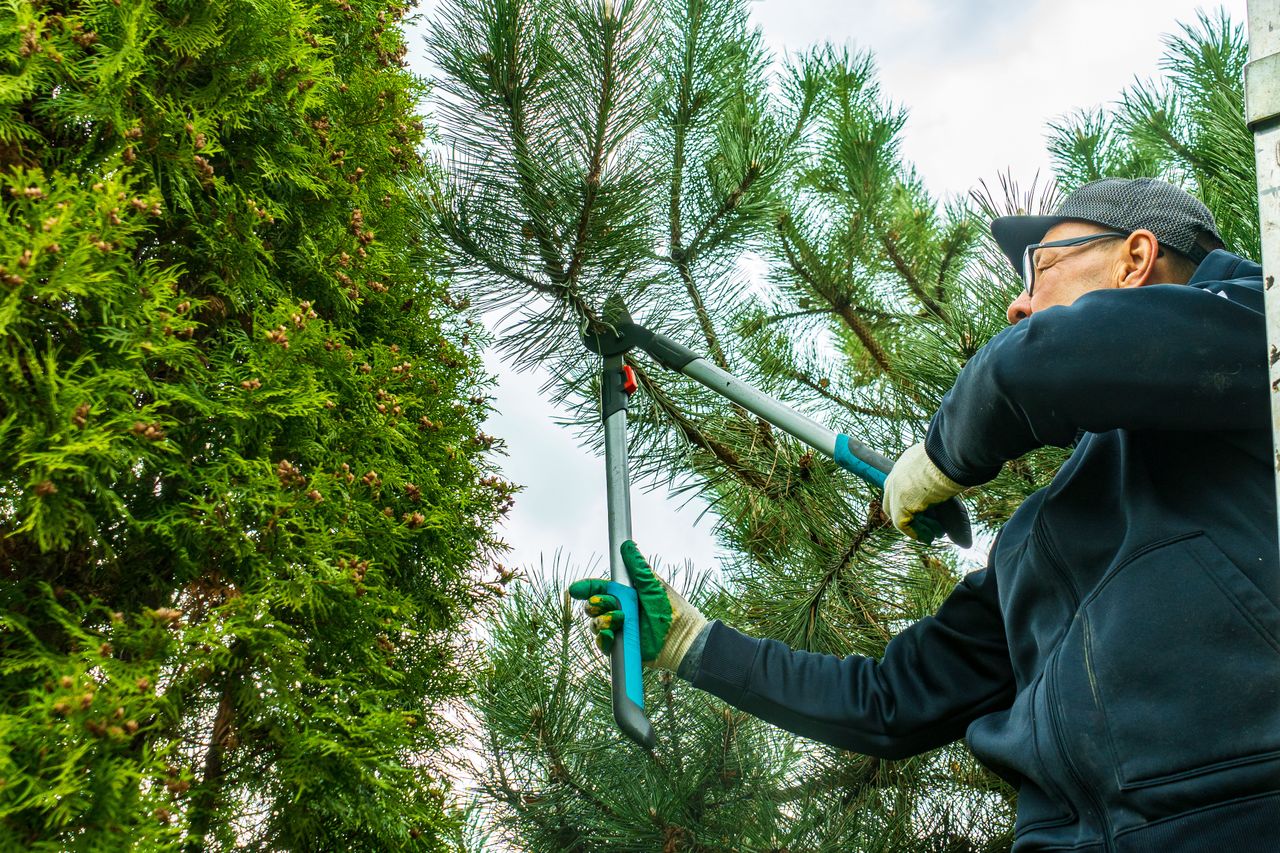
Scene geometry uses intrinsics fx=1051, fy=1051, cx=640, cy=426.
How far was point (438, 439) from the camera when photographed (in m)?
1.94

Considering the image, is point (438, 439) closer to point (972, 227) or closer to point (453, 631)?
point (453, 631)

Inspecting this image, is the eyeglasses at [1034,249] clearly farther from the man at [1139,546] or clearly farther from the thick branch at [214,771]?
the thick branch at [214,771]

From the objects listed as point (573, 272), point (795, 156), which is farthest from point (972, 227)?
point (573, 272)

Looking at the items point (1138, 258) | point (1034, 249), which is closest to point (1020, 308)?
point (1034, 249)

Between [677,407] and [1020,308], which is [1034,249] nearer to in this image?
[1020,308]

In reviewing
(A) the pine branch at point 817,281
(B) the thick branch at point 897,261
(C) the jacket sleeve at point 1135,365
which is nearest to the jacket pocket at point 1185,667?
(C) the jacket sleeve at point 1135,365

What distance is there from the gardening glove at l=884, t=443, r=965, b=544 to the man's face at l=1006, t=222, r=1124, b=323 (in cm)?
31

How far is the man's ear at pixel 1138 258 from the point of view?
1562 millimetres

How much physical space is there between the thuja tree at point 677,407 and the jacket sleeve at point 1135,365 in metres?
0.85

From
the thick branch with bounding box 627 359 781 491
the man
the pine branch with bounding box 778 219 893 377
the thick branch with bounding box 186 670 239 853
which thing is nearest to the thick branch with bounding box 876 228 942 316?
the pine branch with bounding box 778 219 893 377

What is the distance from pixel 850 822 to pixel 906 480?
939 mm

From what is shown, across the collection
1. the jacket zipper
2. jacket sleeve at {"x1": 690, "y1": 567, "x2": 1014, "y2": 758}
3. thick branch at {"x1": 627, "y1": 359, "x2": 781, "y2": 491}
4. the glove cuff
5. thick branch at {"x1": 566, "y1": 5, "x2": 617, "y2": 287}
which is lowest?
the jacket zipper

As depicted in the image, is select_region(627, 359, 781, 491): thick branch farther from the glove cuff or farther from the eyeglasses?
the eyeglasses

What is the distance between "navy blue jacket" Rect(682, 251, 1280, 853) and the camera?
1.08 meters
